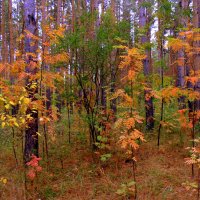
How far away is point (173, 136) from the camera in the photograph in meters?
8.51

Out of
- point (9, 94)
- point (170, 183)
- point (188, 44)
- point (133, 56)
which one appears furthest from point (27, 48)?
point (170, 183)

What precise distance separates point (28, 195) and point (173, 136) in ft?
16.8

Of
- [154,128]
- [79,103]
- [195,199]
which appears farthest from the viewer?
[154,128]

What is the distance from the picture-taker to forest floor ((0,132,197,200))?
533cm

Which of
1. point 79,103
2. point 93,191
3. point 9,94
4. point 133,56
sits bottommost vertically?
point 93,191

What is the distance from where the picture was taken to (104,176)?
606 cm

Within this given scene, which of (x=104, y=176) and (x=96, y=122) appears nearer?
(x=104, y=176)

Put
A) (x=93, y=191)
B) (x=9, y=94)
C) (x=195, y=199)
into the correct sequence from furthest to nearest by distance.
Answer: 1. (x=93, y=191)
2. (x=9, y=94)
3. (x=195, y=199)

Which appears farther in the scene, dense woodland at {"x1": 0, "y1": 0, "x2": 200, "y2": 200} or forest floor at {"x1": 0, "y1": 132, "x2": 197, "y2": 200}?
forest floor at {"x1": 0, "y1": 132, "x2": 197, "y2": 200}

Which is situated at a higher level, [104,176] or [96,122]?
[96,122]

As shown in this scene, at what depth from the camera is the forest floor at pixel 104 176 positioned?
17.5 feet

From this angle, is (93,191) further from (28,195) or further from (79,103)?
(79,103)

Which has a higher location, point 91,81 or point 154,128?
point 91,81

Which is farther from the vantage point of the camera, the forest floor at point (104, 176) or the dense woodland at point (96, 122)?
the forest floor at point (104, 176)
